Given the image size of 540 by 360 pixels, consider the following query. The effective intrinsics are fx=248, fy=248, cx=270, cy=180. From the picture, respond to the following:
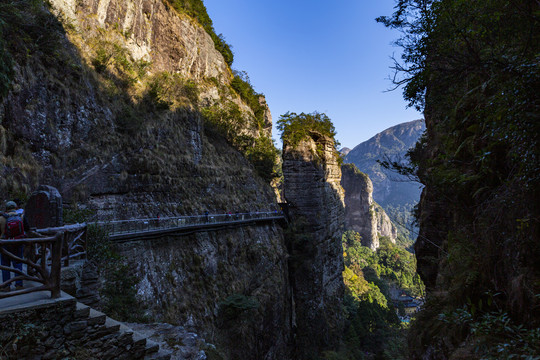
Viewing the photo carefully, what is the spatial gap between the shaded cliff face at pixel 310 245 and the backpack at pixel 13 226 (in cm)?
1916

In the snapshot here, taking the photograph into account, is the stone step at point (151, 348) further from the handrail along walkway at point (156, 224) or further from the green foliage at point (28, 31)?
the green foliage at point (28, 31)

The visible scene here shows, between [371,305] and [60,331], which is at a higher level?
[60,331]

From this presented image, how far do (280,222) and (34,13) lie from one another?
19945 millimetres

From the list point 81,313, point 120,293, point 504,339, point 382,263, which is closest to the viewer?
point 504,339

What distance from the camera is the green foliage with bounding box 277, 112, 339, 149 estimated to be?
2338cm

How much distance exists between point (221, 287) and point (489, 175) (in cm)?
1228

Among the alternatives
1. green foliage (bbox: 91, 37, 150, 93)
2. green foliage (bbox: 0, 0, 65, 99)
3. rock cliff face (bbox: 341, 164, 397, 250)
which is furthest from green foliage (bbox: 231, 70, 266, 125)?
rock cliff face (bbox: 341, 164, 397, 250)

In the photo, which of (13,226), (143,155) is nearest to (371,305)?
(143,155)

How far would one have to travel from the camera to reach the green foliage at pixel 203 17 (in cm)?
2341

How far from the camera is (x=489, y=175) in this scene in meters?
4.78

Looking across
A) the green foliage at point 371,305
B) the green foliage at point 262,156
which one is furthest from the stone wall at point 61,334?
the green foliage at point 262,156

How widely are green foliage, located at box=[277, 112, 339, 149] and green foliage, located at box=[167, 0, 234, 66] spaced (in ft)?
45.5

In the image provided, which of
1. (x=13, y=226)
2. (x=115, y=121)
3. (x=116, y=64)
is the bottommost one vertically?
(x=13, y=226)

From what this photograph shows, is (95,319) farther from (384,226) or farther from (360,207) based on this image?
(384,226)
